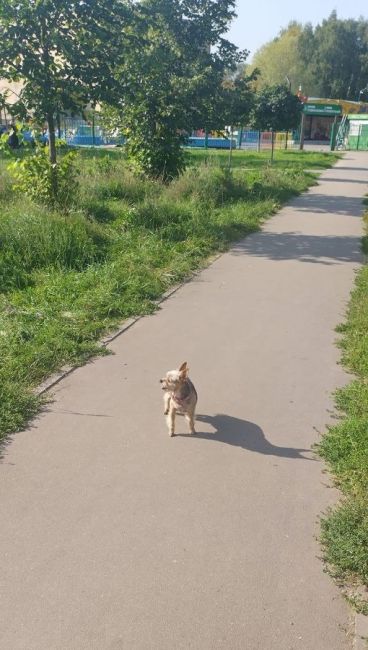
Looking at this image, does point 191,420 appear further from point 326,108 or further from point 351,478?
point 326,108

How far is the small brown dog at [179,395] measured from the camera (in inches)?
150

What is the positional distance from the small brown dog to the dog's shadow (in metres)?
0.17

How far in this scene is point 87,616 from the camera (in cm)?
251

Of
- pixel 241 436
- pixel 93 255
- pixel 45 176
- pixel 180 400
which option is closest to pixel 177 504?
pixel 180 400

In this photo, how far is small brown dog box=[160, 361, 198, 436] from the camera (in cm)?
381

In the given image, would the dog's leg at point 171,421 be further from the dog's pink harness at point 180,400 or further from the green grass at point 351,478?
the green grass at point 351,478

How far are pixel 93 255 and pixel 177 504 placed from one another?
5297 mm

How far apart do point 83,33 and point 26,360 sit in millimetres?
6444

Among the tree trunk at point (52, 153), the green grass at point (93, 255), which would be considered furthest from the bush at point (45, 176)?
the green grass at point (93, 255)

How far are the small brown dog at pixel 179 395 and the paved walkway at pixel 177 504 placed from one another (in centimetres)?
19

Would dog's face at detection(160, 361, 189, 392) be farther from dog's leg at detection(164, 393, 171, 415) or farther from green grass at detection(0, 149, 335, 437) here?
green grass at detection(0, 149, 335, 437)

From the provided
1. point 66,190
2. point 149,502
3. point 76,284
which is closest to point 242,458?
point 149,502

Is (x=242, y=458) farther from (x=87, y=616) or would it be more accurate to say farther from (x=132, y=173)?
(x=132, y=173)

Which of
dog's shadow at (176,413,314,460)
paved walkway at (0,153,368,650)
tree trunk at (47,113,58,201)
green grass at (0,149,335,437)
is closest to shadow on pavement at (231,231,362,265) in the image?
green grass at (0,149,335,437)
